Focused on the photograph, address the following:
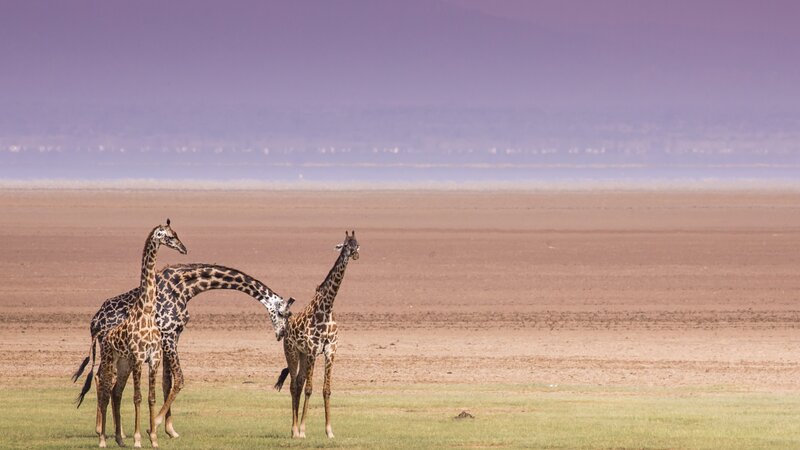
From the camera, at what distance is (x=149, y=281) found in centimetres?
1257

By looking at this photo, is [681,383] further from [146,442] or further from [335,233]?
[335,233]

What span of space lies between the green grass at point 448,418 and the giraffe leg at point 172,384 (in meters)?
0.17

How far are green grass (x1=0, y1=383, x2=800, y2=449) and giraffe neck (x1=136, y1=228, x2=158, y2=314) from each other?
1.38m

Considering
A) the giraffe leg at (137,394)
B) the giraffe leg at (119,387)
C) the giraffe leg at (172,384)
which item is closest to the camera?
the giraffe leg at (137,394)

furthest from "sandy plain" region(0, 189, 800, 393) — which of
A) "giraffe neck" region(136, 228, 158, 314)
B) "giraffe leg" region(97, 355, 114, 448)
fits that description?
"giraffe neck" region(136, 228, 158, 314)

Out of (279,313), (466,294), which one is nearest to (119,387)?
(279,313)

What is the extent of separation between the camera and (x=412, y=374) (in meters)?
20.1

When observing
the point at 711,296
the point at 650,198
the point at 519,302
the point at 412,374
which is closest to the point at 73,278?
the point at 519,302

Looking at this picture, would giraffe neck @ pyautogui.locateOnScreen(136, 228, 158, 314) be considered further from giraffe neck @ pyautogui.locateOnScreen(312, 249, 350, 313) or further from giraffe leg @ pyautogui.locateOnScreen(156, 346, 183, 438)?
giraffe neck @ pyautogui.locateOnScreen(312, 249, 350, 313)

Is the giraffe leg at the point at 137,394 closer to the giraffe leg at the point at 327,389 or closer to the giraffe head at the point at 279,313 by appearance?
the giraffe head at the point at 279,313

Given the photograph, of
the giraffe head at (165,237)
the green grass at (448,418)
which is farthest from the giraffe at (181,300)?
the giraffe head at (165,237)

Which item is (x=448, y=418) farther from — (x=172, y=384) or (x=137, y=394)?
(x=137, y=394)

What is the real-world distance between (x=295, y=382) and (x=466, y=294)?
18.2m

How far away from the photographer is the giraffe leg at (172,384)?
13.6m
